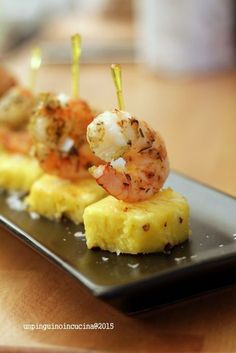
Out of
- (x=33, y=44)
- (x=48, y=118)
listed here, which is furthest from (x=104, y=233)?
(x=33, y=44)

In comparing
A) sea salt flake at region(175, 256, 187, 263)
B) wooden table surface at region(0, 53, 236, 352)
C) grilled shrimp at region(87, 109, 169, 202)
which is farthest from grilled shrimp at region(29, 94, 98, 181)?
sea salt flake at region(175, 256, 187, 263)

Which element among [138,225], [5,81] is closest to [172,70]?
[5,81]

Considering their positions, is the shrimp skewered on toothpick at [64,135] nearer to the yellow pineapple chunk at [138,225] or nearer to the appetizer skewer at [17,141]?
the appetizer skewer at [17,141]

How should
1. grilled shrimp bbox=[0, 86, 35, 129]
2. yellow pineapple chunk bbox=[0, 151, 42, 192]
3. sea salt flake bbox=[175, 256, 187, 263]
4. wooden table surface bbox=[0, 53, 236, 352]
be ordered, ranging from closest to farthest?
wooden table surface bbox=[0, 53, 236, 352] < sea salt flake bbox=[175, 256, 187, 263] < yellow pineapple chunk bbox=[0, 151, 42, 192] < grilled shrimp bbox=[0, 86, 35, 129]

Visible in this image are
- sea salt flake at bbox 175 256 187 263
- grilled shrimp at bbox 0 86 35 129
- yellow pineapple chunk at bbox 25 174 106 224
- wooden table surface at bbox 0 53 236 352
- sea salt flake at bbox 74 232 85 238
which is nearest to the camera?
wooden table surface at bbox 0 53 236 352

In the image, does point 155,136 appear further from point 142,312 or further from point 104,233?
point 142,312

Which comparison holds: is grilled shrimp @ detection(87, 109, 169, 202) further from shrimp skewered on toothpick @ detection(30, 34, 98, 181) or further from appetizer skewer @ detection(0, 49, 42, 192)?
appetizer skewer @ detection(0, 49, 42, 192)
